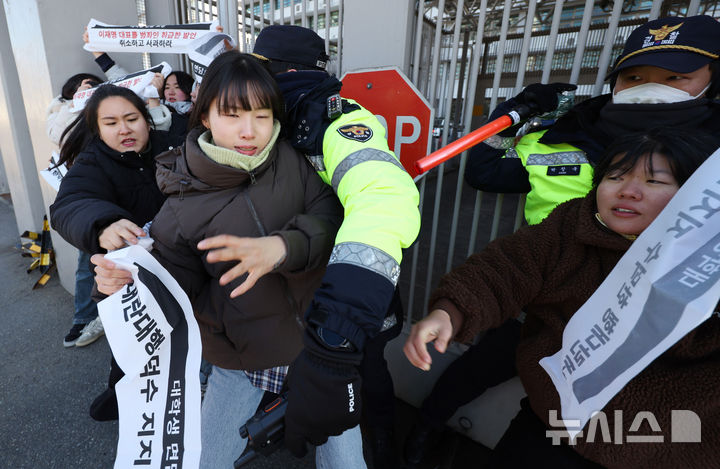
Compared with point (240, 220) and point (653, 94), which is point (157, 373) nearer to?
point (240, 220)

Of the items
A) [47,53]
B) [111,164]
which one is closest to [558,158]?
[111,164]

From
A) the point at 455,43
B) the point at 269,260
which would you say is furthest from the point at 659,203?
the point at 455,43

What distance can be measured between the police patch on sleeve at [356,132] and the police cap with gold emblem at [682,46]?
871 millimetres

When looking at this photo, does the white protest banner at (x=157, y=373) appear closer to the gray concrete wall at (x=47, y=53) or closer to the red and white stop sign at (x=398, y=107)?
the red and white stop sign at (x=398, y=107)

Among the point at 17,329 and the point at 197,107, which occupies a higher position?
the point at 197,107

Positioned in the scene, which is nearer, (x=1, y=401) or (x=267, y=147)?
(x=267, y=147)

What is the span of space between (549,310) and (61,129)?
9.46 ft

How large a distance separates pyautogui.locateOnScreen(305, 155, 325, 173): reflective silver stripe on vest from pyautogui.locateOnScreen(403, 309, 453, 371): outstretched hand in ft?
1.85

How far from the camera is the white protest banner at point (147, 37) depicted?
81.3 inches

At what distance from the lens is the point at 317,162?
3.73 feet

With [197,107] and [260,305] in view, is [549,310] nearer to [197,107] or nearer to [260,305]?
[260,305]

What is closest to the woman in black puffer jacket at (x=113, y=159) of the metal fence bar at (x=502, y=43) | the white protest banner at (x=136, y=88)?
the white protest banner at (x=136, y=88)

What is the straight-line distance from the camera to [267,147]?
42.3 inches

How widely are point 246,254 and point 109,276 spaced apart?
520 millimetres
